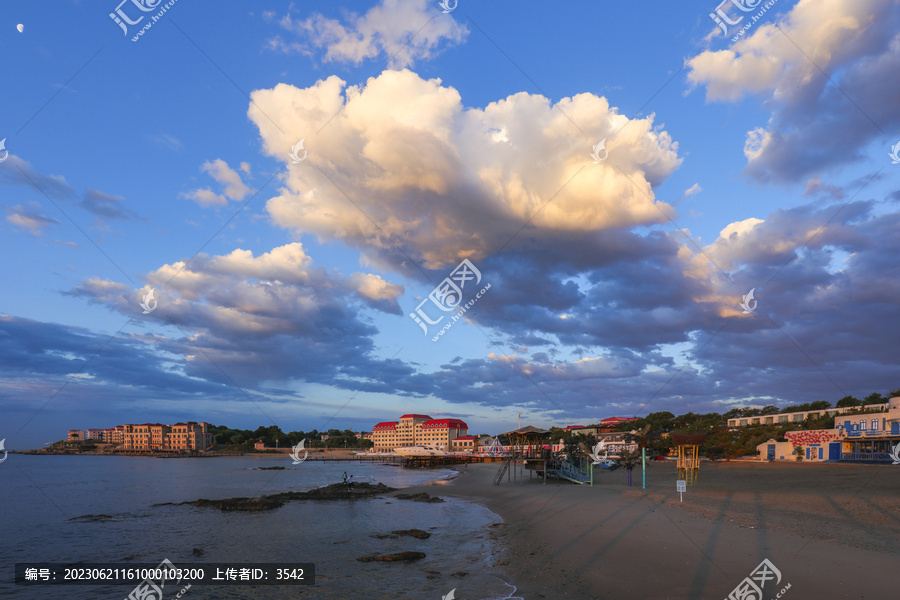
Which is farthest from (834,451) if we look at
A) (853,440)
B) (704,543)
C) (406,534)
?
(406,534)

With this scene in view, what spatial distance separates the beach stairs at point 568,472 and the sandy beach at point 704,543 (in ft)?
36.7

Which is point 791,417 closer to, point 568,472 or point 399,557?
point 568,472

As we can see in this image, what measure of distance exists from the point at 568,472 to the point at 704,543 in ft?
94.6

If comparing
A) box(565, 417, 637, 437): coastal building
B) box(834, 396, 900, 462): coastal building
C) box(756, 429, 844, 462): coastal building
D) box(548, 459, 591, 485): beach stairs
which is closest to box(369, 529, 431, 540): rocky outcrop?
box(548, 459, 591, 485): beach stairs

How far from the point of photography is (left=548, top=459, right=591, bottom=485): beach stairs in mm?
39312

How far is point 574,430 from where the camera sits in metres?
158

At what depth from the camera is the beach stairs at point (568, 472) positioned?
39.3 meters

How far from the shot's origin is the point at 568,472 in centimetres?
4212

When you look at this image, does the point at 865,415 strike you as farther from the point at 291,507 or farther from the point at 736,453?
the point at 291,507

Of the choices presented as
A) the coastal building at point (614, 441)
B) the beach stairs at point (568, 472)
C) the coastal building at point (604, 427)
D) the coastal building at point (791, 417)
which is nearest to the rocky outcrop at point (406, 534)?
the beach stairs at point (568, 472)

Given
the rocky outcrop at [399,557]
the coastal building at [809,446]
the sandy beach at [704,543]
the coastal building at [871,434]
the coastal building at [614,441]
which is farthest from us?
the coastal building at [614,441]

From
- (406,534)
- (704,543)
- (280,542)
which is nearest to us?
(704,543)

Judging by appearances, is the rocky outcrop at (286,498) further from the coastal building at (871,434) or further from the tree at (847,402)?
Result: the tree at (847,402)

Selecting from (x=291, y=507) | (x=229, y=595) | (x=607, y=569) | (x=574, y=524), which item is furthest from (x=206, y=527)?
(x=607, y=569)
